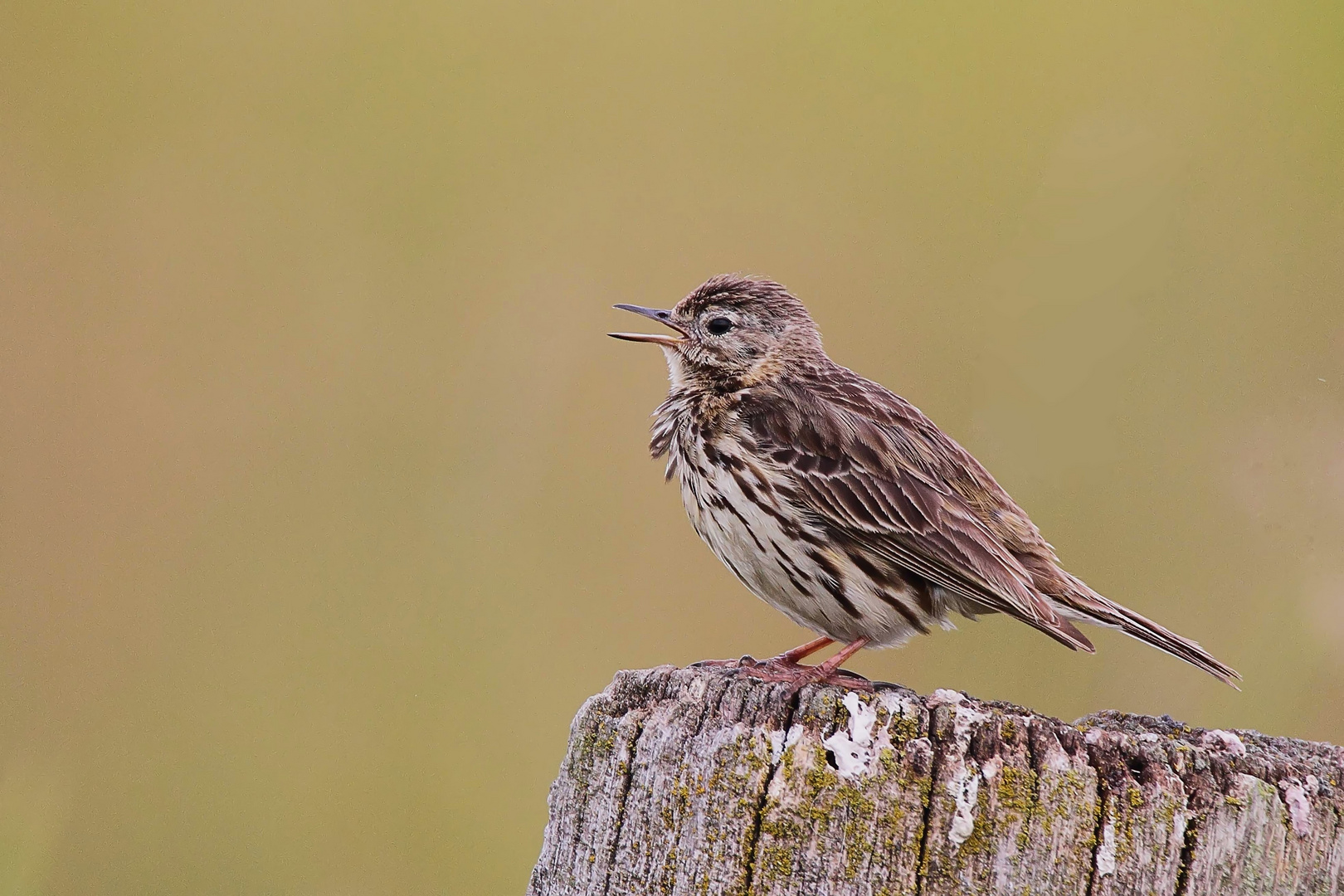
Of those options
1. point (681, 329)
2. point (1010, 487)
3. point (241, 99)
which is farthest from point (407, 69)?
point (1010, 487)

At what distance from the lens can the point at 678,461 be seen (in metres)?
6.12

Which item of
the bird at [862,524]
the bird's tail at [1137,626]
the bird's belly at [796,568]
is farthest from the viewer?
the bird's belly at [796,568]

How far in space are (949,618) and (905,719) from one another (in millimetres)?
2514

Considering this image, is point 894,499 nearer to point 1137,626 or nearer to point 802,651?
point 802,651

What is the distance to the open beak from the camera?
21.5 feet

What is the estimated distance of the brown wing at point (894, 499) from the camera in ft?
17.5

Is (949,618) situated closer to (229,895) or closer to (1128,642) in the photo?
(1128,642)

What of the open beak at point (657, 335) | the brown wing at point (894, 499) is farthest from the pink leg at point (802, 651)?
the open beak at point (657, 335)

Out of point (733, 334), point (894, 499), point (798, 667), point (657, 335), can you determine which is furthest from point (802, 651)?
point (657, 335)

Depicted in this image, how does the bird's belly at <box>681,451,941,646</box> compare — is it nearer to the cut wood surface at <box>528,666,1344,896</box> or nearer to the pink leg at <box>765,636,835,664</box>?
the pink leg at <box>765,636,835,664</box>

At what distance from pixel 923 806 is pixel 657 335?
380cm

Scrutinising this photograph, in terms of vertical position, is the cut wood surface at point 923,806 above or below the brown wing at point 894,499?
below

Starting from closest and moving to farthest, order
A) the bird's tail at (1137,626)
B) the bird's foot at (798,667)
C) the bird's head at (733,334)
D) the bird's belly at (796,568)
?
the bird's foot at (798,667) < the bird's tail at (1137,626) < the bird's belly at (796,568) < the bird's head at (733,334)

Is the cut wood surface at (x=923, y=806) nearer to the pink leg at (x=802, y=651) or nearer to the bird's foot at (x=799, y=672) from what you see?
the bird's foot at (x=799, y=672)
